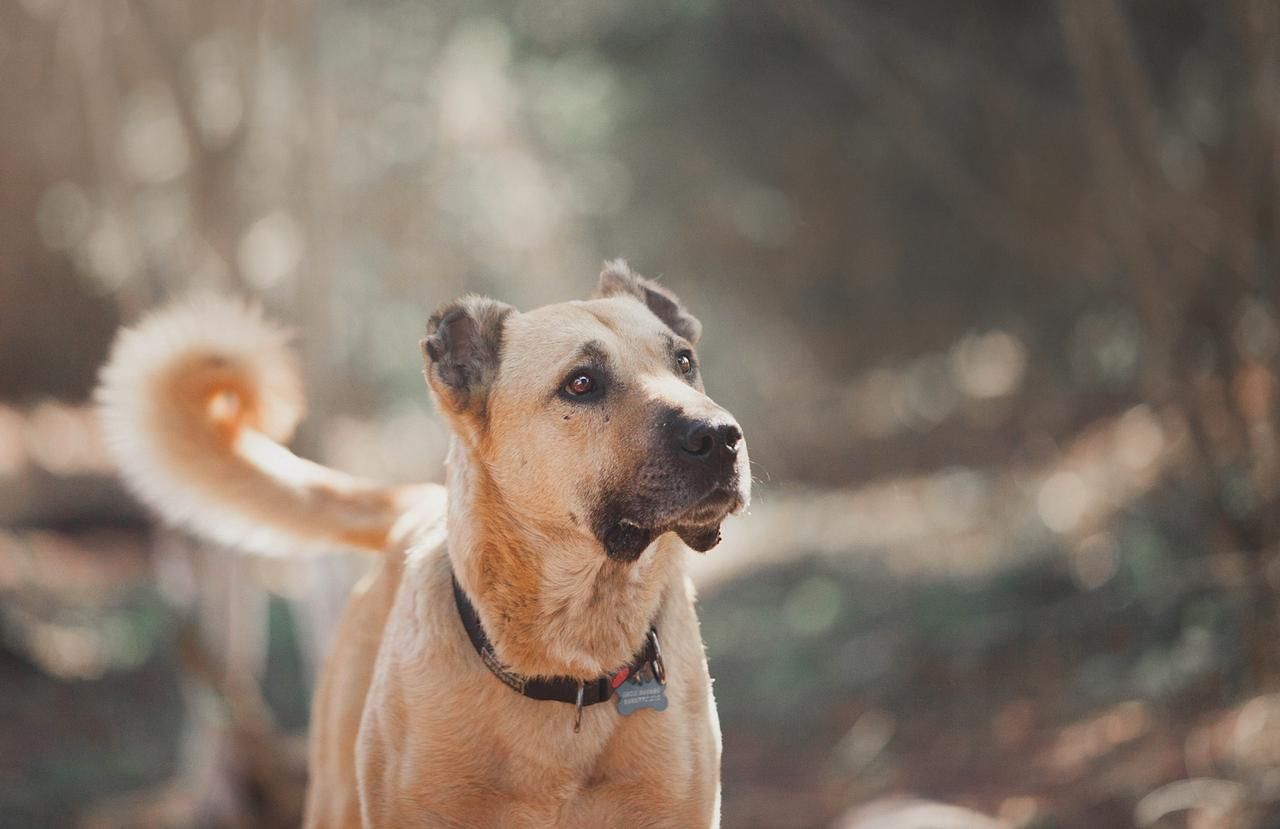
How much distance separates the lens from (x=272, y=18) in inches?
320

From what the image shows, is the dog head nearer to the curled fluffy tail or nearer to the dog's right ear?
the dog's right ear

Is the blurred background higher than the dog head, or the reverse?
Result: the blurred background

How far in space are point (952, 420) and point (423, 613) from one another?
35.8 feet

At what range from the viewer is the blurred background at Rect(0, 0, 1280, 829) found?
20.6 ft

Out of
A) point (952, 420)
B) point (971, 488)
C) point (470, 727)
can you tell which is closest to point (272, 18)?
point (470, 727)

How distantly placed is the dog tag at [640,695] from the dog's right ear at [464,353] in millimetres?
858

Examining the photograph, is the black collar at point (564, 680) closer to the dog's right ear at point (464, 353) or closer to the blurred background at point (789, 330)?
the dog's right ear at point (464, 353)

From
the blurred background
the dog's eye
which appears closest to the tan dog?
the dog's eye

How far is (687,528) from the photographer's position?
3.09 meters

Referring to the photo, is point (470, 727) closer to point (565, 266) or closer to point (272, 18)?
point (272, 18)

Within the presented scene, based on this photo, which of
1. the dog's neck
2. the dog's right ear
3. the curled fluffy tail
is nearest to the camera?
the dog's neck

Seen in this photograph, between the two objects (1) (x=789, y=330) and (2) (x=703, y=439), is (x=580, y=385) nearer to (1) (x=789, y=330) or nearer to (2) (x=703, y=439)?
(2) (x=703, y=439)

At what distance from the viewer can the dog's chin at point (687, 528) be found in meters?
3.03

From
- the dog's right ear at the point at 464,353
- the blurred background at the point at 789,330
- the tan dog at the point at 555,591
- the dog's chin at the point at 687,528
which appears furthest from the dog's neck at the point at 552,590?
the blurred background at the point at 789,330
